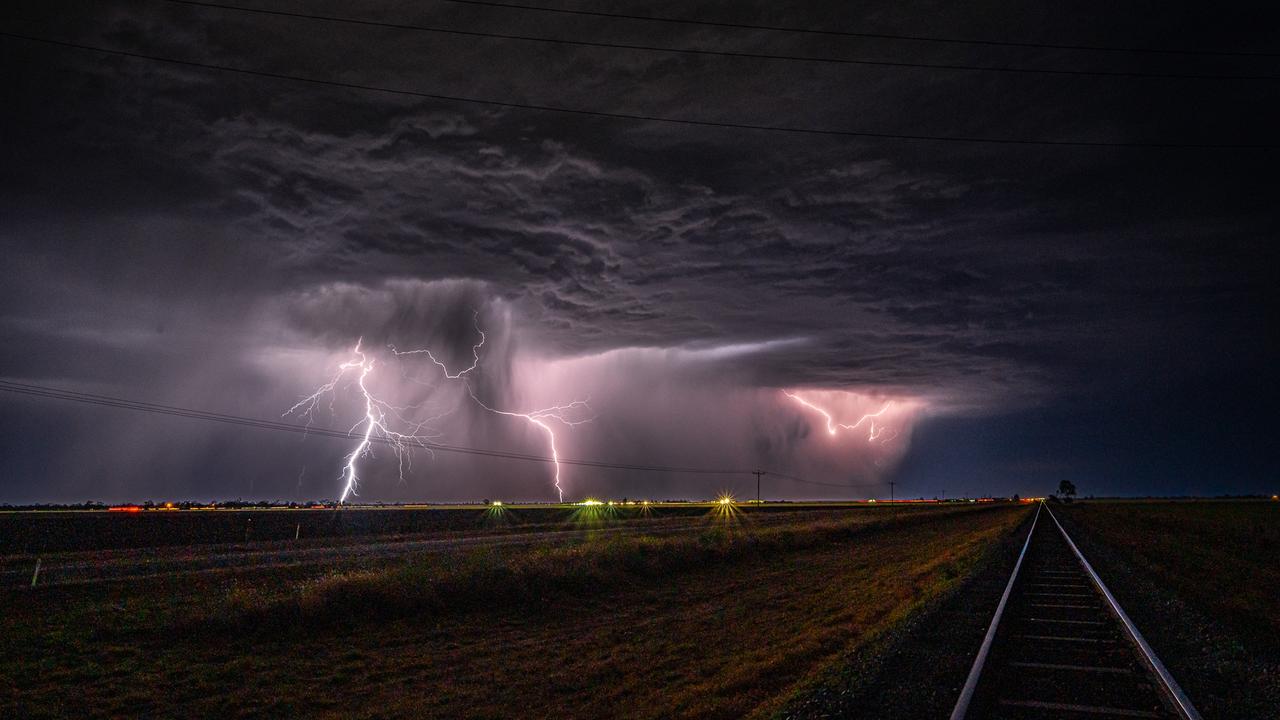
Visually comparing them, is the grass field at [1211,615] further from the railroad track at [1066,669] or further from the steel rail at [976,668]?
the steel rail at [976,668]

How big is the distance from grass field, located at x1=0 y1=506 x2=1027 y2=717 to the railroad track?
2.30 m

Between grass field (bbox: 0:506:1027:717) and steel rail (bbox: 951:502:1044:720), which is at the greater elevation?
steel rail (bbox: 951:502:1044:720)

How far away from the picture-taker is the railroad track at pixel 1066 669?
6.75 m

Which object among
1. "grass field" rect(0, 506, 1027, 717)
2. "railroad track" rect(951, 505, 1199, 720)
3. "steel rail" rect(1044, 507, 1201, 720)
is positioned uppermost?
"steel rail" rect(1044, 507, 1201, 720)

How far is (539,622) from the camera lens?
16.0 meters

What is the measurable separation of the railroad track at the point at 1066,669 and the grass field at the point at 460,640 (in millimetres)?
2301

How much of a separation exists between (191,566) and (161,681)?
69.1 ft

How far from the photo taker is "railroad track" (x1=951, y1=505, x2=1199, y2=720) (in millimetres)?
6750

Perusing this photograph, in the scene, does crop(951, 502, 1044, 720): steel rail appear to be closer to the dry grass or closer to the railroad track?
the railroad track

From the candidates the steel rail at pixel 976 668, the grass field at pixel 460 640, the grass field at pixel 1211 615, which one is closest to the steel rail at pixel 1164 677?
the steel rail at pixel 976 668

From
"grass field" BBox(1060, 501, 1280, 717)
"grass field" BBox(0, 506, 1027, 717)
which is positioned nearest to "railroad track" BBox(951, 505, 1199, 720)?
"grass field" BBox(1060, 501, 1280, 717)

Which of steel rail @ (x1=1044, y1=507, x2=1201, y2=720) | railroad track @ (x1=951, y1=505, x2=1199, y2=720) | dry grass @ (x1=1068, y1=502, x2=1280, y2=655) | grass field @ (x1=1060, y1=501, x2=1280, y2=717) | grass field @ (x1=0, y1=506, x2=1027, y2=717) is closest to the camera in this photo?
steel rail @ (x1=1044, y1=507, x2=1201, y2=720)

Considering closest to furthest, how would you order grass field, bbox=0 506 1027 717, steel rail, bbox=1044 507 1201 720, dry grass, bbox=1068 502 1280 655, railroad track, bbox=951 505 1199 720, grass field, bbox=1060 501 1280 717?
steel rail, bbox=1044 507 1201 720
railroad track, bbox=951 505 1199 720
grass field, bbox=1060 501 1280 717
grass field, bbox=0 506 1027 717
dry grass, bbox=1068 502 1280 655

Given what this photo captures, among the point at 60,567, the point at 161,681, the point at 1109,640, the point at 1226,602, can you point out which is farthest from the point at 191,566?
the point at 1226,602
